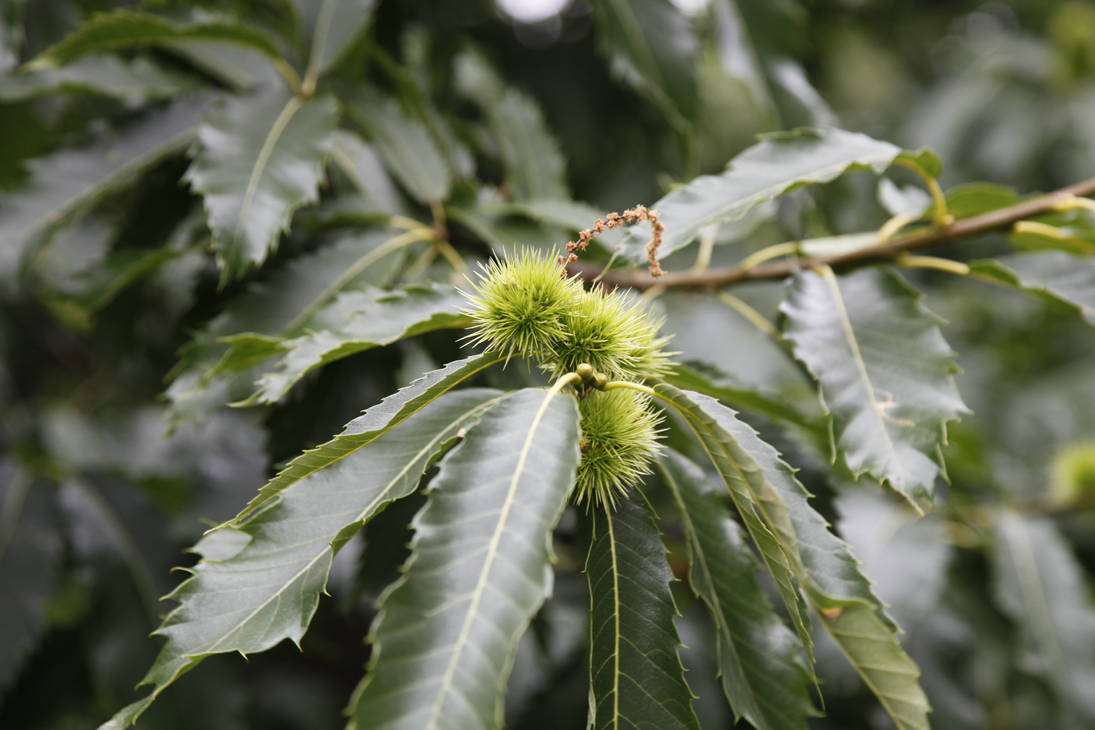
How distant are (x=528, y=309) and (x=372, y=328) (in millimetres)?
167

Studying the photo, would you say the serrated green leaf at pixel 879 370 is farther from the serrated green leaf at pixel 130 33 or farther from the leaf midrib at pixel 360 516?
the serrated green leaf at pixel 130 33

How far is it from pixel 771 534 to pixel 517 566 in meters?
0.21

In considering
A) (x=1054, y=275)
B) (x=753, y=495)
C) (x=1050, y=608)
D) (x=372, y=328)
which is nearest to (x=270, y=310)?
(x=372, y=328)

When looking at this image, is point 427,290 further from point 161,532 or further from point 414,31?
point 414,31

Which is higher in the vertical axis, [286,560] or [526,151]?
[526,151]

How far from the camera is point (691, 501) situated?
0.71 meters

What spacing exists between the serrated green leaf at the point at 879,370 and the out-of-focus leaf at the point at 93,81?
0.88m

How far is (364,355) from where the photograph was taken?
3.22 ft

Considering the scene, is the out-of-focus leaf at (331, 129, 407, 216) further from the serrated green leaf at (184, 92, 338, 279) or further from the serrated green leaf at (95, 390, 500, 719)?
the serrated green leaf at (95, 390, 500, 719)

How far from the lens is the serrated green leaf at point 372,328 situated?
2.18 ft

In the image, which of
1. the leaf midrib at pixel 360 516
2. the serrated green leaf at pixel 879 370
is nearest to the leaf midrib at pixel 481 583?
the leaf midrib at pixel 360 516

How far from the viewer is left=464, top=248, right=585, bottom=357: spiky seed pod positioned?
62 centimetres

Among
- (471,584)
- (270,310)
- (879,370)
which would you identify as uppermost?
(270,310)

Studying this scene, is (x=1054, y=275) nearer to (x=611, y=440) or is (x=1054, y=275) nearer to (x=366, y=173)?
(x=611, y=440)
